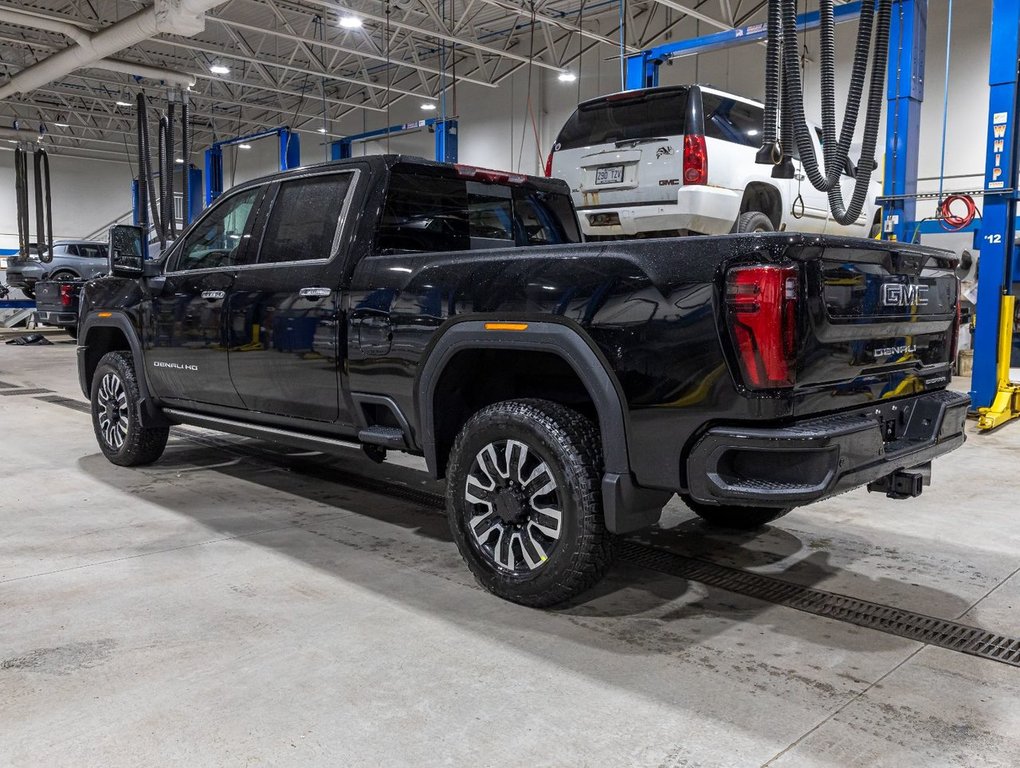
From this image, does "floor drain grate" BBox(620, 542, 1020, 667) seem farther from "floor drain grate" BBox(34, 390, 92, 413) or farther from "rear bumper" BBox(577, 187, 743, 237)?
"floor drain grate" BBox(34, 390, 92, 413)

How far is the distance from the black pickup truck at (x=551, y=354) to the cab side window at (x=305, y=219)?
0.02 meters

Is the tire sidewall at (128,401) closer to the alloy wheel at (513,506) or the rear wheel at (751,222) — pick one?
the alloy wheel at (513,506)

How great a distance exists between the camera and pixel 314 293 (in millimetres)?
3920

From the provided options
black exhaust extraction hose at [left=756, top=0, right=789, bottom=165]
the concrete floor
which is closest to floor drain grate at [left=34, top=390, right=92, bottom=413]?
the concrete floor

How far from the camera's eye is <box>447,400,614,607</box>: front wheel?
2941mm

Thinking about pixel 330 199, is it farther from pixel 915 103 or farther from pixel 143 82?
pixel 143 82

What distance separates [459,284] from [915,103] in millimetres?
6714

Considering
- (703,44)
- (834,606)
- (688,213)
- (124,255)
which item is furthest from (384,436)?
(703,44)

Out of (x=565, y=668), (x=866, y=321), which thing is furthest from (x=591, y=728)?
(x=866, y=321)

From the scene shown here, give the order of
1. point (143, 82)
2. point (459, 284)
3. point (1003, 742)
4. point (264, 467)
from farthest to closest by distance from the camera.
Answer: point (143, 82), point (264, 467), point (459, 284), point (1003, 742)

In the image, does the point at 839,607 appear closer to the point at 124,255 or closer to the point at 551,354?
the point at 551,354

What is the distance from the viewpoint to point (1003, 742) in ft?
7.39

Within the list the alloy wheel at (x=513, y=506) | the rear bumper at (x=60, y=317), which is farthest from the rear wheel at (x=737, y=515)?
the rear bumper at (x=60, y=317)

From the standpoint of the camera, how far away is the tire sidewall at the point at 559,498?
295 centimetres
